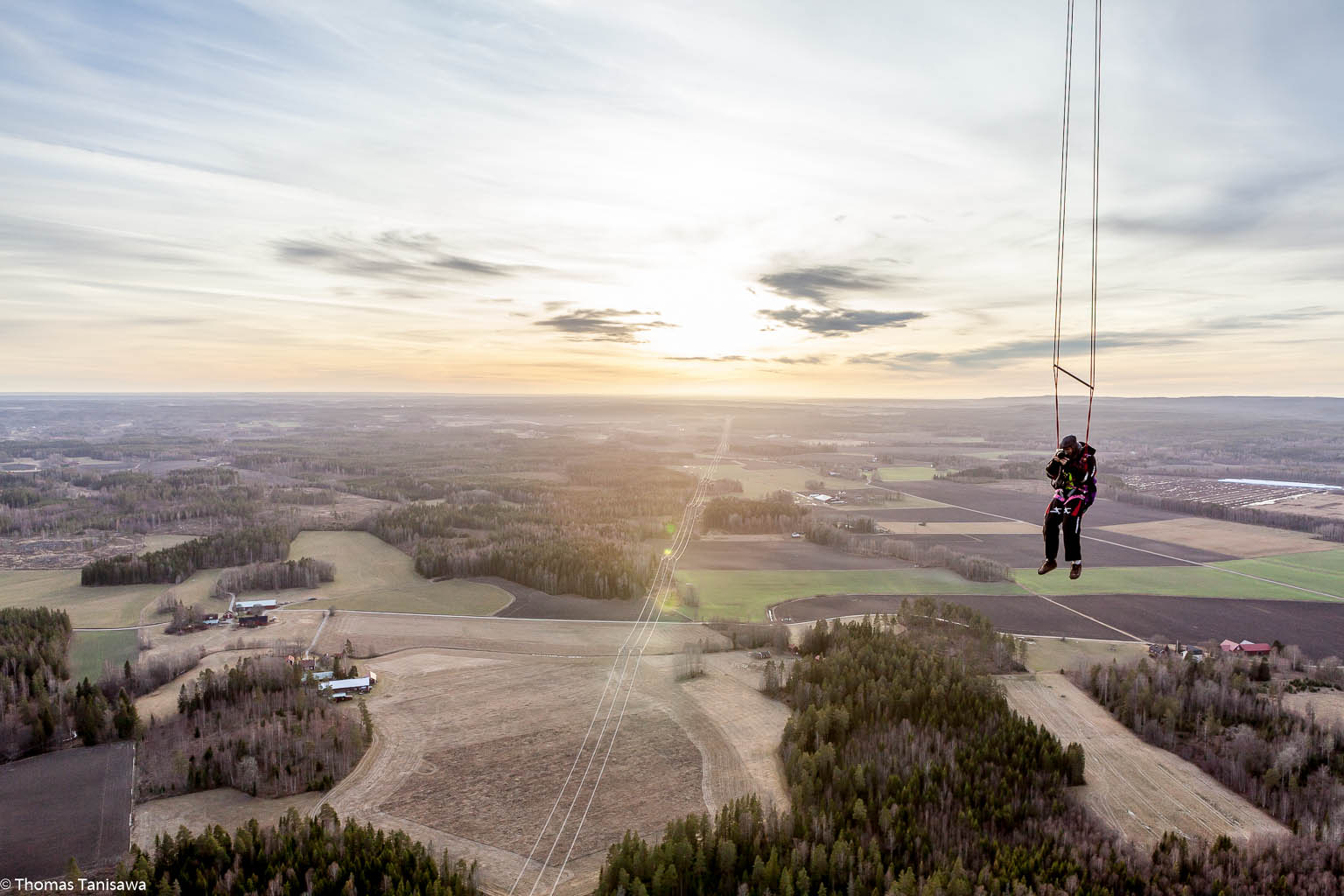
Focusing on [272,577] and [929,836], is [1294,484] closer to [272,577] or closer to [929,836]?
[929,836]

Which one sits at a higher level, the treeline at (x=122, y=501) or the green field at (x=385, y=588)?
the treeline at (x=122, y=501)

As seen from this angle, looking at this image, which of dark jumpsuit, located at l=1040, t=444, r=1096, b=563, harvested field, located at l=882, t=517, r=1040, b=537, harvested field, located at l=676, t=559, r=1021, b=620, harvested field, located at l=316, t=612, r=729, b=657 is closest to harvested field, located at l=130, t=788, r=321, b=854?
harvested field, located at l=316, t=612, r=729, b=657

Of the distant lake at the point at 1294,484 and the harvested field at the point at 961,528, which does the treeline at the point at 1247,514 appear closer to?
the harvested field at the point at 961,528

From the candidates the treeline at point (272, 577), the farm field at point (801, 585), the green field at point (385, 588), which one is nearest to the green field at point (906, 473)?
the farm field at point (801, 585)

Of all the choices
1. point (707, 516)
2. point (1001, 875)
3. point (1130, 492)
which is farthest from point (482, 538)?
point (1130, 492)

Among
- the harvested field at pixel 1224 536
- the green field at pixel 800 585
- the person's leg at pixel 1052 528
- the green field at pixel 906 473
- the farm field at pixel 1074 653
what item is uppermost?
the person's leg at pixel 1052 528

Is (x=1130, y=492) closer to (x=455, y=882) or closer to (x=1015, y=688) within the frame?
(x=1015, y=688)
